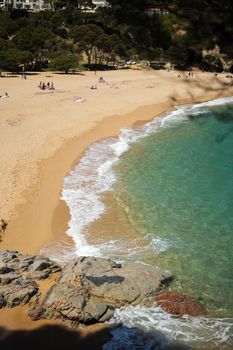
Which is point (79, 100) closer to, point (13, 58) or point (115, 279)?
point (13, 58)

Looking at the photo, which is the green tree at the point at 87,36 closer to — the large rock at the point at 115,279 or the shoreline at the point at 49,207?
the shoreline at the point at 49,207

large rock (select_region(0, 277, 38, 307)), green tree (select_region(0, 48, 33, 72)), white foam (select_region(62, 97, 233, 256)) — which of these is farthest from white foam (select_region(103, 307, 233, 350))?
green tree (select_region(0, 48, 33, 72))

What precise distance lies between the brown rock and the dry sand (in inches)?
136

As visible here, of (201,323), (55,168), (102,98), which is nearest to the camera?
(201,323)

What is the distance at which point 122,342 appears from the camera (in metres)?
10.4

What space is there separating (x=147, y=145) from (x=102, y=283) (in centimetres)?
1625

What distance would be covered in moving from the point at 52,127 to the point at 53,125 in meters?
0.55

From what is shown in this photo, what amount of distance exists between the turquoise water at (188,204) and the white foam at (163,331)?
0.65 m

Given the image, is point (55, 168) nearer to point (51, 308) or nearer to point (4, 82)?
point (51, 308)

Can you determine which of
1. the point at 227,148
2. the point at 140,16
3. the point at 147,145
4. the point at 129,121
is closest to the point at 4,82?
the point at 129,121

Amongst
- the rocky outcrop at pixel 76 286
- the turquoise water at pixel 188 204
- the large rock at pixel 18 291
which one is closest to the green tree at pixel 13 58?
the turquoise water at pixel 188 204

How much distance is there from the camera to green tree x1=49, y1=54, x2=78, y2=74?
53.8 m

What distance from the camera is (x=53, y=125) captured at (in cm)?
2941

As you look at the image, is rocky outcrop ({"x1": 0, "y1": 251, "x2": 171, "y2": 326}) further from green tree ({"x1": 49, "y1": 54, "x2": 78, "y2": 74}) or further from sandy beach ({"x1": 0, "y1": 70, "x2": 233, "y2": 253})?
green tree ({"x1": 49, "y1": 54, "x2": 78, "y2": 74})
